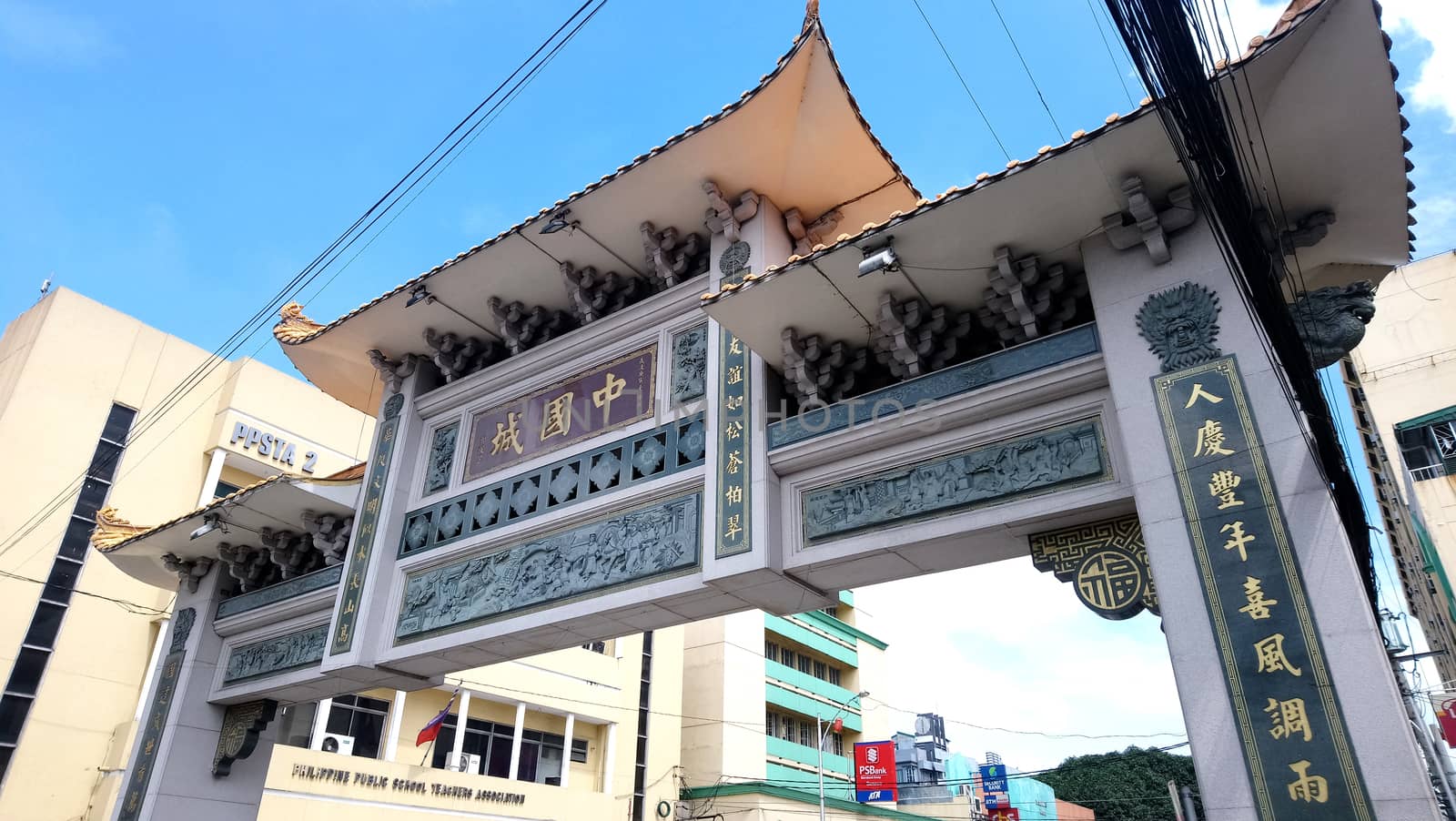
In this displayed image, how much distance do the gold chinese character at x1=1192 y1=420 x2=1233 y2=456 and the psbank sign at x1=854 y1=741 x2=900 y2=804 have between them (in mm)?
17498

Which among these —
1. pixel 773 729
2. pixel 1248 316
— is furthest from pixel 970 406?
pixel 773 729

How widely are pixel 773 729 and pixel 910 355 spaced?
2114 centimetres

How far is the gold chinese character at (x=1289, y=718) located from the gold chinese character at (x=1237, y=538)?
58 centimetres

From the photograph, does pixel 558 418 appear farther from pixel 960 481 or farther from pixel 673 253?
pixel 960 481

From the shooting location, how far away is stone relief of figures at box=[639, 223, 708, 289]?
654 cm

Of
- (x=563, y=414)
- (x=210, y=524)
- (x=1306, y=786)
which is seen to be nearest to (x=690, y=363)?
(x=563, y=414)

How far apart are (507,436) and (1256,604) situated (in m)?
5.18

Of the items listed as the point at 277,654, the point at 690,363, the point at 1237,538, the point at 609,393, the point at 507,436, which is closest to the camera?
the point at 1237,538

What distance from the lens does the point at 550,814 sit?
15.2 m

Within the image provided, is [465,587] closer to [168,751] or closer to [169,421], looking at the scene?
[168,751]

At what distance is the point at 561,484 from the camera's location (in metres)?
6.44

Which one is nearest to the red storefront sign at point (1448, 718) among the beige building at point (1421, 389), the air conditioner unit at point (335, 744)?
the beige building at point (1421, 389)

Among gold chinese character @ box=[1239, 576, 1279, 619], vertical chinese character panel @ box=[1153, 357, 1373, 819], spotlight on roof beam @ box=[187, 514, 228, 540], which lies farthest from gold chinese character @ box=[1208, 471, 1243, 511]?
spotlight on roof beam @ box=[187, 514, 228, 540]

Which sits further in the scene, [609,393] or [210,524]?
[210,524]
